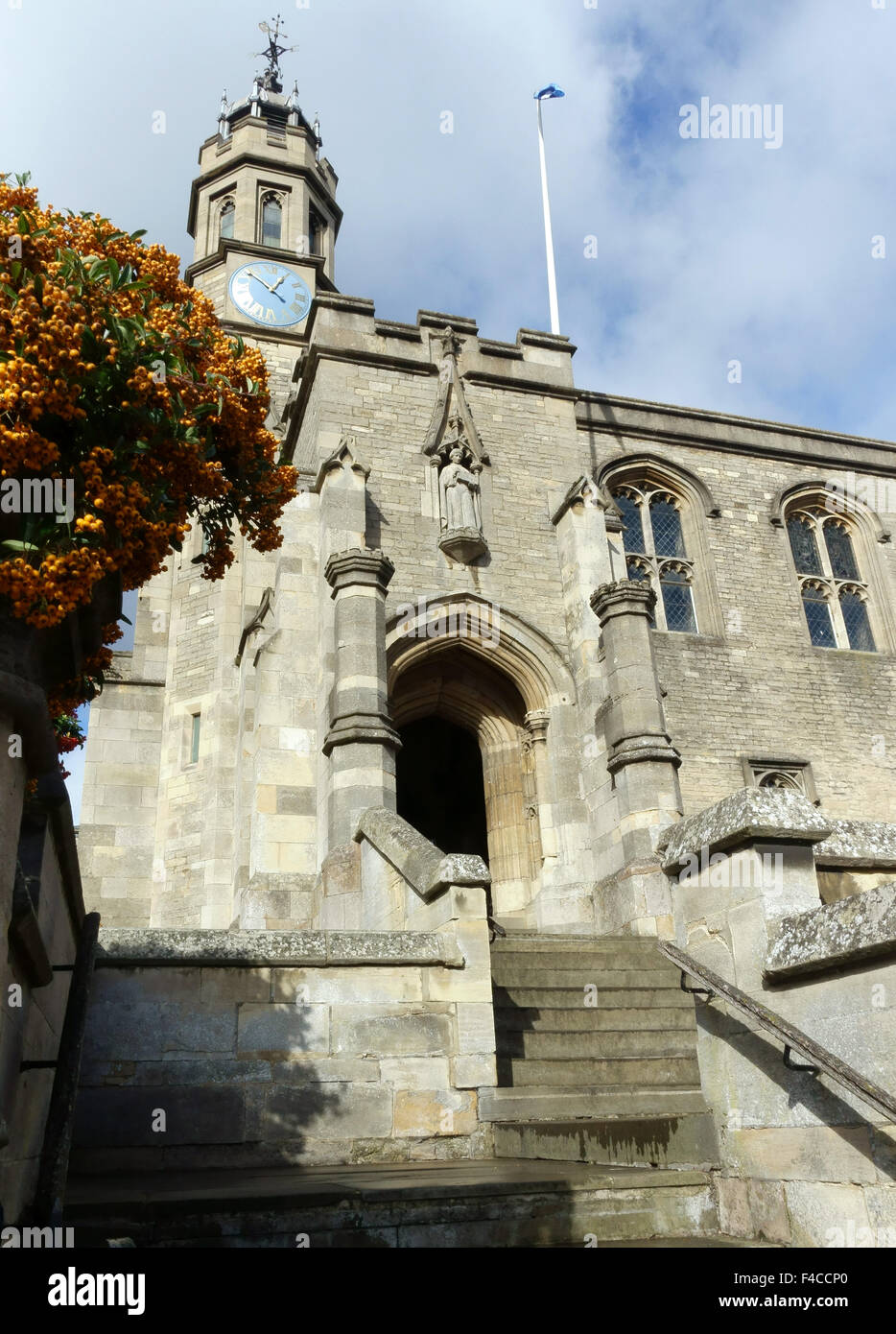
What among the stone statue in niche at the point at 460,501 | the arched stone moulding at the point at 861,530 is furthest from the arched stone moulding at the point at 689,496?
the stone statue in niche at the point at 460,501

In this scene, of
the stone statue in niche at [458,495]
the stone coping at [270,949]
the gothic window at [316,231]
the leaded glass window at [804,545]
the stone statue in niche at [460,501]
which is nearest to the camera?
the stone coping at [270,949]

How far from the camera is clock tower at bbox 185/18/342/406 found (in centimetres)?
2323

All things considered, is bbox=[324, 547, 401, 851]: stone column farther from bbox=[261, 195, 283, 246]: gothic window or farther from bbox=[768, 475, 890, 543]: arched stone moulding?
bbox=[261, 195, 283, 246]: gothic window

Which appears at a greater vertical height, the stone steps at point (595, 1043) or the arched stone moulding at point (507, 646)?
the arched stone moulding at point (507, 646)

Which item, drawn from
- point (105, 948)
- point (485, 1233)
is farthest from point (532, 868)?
point (485, 1233)

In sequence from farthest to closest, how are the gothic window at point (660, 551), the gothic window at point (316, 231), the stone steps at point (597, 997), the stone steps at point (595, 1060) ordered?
the gothic window at point (316, 231) < the gothic window at point (660, 551) < the stone steps at point (597, 997) < the stone steps at point (595, 1060)

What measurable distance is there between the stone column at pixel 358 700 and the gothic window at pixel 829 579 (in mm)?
9053

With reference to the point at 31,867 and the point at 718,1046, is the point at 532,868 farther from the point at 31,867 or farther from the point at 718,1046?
the point at 31,867

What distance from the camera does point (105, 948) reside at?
6.59 meters

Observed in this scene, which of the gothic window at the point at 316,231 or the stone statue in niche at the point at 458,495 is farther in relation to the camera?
the gothic window at the point at 316,231

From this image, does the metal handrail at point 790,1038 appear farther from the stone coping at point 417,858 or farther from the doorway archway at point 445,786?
the doorway archway at point 445,786

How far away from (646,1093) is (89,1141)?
348 cm

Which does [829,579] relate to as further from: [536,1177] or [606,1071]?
[536,1177]

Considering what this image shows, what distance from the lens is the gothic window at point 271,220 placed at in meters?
25.3
